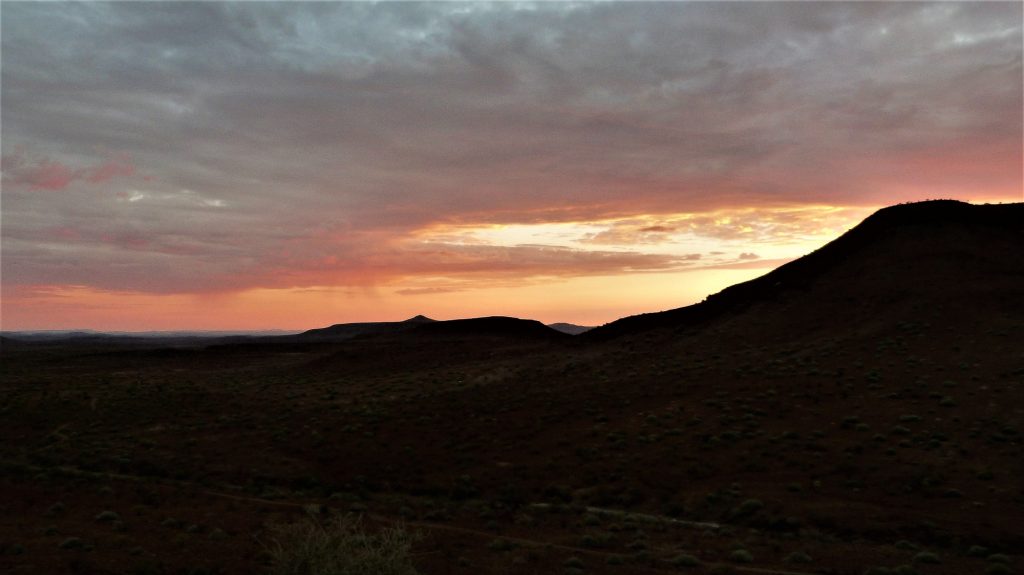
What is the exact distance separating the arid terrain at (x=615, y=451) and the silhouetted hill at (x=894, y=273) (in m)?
0.57

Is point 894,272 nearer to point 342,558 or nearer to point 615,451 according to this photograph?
point 615,451

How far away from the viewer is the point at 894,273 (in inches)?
2581

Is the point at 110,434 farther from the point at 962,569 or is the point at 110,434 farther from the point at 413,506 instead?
the point at 962,569

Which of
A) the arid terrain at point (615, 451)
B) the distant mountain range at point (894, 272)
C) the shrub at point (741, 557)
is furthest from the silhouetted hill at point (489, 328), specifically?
the shrub at point (741, 557)

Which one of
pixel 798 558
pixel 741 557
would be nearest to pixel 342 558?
pixel 741 557

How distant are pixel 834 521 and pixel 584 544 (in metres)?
8.89

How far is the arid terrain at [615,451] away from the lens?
66.5ft

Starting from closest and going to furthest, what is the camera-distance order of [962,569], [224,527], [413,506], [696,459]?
[962,569] → [224,527] → [413,506] → [696,459]

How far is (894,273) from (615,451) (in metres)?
49.3

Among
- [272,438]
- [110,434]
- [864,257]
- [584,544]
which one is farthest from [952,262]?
[110,434]

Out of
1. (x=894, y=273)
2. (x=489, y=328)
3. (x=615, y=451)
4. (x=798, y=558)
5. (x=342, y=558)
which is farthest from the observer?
(x=489, y=328)

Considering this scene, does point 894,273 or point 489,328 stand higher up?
point 894,273

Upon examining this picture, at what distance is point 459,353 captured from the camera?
7575 centimetres

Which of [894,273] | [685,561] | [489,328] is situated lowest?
[685,561]
